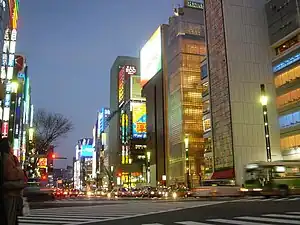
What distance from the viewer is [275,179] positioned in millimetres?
28516

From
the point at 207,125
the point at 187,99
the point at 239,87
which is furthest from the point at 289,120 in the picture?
the point at 187,99

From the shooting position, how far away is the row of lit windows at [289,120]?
155 feet

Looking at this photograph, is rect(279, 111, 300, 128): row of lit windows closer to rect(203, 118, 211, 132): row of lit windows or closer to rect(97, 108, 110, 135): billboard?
rect(203, 118, 211, 132): row of lit windows

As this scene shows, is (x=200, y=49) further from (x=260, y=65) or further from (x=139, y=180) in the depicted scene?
(x=139, y=180)

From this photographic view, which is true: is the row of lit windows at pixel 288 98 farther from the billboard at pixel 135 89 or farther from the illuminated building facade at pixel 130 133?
the billboard at pixel 135 89

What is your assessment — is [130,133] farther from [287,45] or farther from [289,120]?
[289,120]

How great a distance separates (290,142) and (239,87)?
1138cm

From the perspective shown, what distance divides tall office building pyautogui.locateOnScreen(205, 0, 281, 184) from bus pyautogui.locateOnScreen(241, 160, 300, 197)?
22.6 meters


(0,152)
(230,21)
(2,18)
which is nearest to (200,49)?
(230,21)

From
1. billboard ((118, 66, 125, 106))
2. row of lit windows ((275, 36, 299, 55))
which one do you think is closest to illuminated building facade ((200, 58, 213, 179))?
row of lit windows ((275, 36, 299, 55))

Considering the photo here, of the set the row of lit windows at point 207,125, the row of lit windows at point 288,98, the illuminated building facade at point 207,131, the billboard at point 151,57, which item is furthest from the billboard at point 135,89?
the row of lit windows at point 288,98

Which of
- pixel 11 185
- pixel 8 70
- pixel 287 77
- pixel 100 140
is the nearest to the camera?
pixel 11 185

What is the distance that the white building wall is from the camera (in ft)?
176

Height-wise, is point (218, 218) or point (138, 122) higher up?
point (138, 122)
